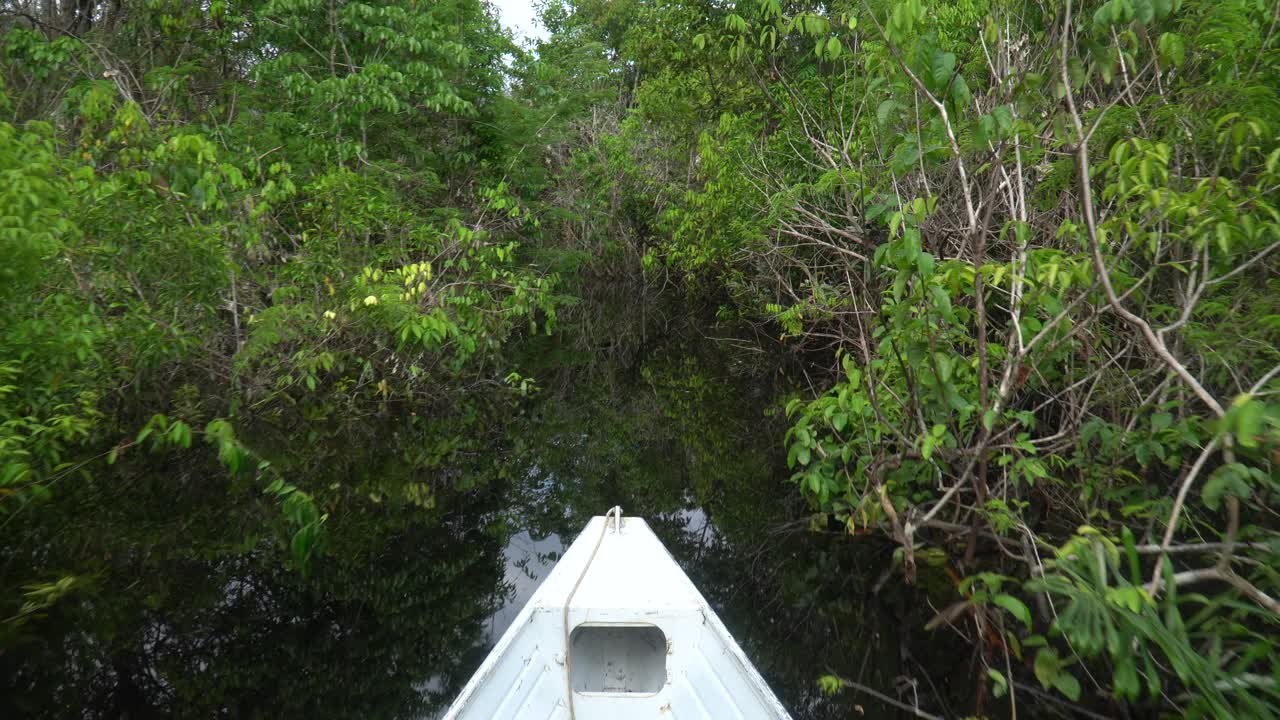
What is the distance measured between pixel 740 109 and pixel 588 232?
21.8 ft

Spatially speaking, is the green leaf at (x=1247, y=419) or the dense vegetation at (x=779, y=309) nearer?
the green leaf at (x=1247, y=419)

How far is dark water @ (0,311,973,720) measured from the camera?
4.06 m

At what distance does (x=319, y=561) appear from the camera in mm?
5426

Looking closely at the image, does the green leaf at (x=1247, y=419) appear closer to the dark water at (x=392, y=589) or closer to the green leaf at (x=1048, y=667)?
the green leaf at (x=1048, y=667)

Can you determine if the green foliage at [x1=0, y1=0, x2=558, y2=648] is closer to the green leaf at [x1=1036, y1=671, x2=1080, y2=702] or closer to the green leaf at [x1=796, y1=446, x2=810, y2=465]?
the green leaf at [x1=796, y1=446, x2=810, y2=465]

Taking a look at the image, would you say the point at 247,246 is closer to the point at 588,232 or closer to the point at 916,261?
the point at 916,261

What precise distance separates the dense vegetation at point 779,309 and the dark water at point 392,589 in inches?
2.5

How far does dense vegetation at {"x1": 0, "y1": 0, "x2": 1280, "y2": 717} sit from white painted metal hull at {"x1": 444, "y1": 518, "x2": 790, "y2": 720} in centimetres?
91

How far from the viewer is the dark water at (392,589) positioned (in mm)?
4059

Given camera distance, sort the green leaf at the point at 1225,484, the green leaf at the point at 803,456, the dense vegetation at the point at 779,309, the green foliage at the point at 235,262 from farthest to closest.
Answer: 1. the green foliage at the point at 235,262
2. the green leaf at the point at 803,456
3. the dense vegetation at the point at 779,309
4. the green leaf at the point at 1225,484

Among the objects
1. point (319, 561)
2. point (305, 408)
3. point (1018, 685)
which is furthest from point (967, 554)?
point (305, 408)

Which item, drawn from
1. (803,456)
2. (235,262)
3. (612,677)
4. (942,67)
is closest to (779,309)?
(803,456)

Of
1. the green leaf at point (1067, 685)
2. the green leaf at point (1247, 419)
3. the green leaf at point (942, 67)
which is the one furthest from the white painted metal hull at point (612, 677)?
the green leaf at point (942, 67)

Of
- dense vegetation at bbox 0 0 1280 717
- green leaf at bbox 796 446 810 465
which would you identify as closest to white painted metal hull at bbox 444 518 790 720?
dense vegetation at bbox 0 0 1280 717
